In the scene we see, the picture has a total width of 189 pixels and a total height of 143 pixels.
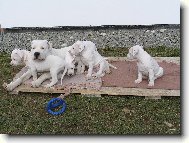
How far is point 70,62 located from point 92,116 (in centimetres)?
131

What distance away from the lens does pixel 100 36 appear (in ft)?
33.0

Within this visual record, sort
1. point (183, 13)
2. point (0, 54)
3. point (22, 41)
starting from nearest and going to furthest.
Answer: point (183, 13) → point (0, 54) → point (22, 41)

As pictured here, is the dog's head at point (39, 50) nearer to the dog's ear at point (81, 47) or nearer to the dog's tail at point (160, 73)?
the dog's ear at point (81, 47)

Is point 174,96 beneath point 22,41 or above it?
beneath

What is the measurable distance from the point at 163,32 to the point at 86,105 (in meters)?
4.02

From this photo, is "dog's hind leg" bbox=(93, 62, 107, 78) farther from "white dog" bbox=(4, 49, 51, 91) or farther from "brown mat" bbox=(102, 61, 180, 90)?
"white dog" bbox=(4, 49, 51, 91)

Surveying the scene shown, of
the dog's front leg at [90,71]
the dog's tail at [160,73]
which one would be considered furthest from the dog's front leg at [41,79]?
the dog's tail at [160,73]

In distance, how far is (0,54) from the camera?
920 centimetres

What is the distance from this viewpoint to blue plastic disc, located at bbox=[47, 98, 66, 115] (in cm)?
637

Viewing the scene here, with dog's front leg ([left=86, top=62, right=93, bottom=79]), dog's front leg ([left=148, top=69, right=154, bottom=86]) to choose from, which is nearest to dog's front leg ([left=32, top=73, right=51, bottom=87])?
dog's front leg ([left=86, top=62, right=93, bottom=79])

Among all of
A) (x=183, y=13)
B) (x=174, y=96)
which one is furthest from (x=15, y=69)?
(x=183, y=13)

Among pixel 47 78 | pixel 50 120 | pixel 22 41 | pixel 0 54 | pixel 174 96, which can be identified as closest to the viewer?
pixel 50 120

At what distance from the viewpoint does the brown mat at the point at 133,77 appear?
7.02 m

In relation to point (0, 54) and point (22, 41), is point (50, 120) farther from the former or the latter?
point (22, 41)
